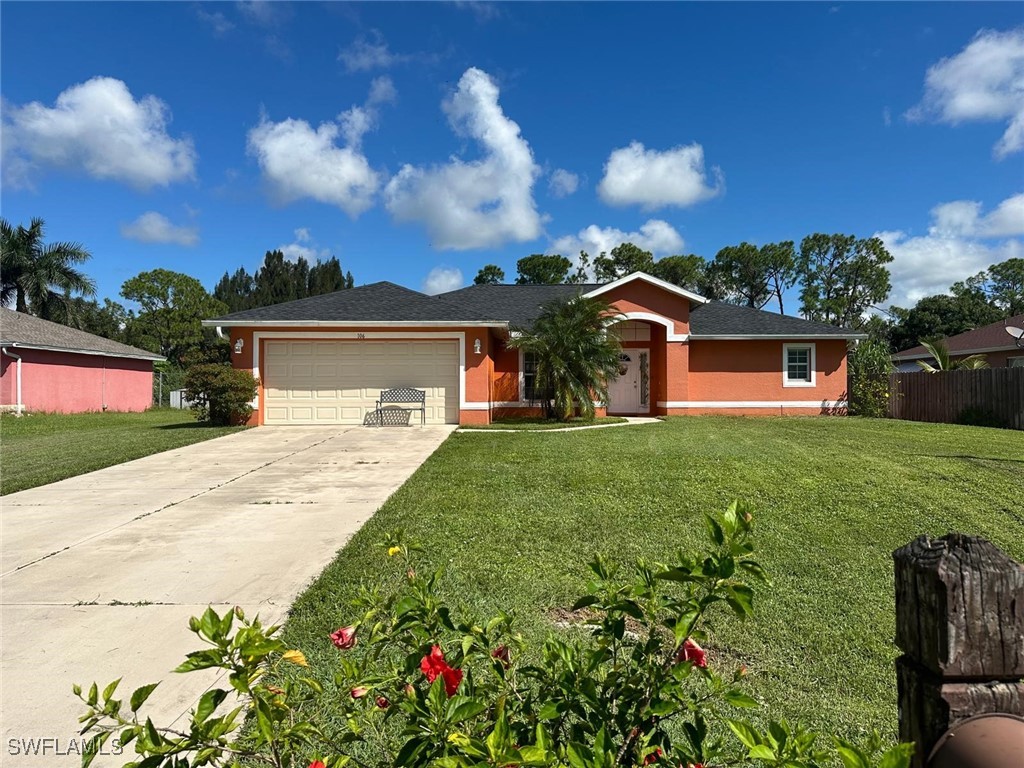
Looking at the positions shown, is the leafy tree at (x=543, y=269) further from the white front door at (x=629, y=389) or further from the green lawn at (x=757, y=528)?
the green lawn at (x=757, y=528)

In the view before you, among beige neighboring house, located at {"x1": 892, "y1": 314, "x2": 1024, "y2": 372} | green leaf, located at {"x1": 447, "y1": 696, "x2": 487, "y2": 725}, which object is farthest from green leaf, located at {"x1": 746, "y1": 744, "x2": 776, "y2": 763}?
beige neighboring house, located at {"x1": 892, "y1": 314, "x2": 1024, "y2": 372}

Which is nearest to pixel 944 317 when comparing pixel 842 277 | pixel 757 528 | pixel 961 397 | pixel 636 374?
pixel 842 277

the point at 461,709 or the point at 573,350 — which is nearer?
the point at 461,709

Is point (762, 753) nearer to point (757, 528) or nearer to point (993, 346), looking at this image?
point (757, 528)

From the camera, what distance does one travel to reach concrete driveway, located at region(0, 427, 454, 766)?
2.80 meters

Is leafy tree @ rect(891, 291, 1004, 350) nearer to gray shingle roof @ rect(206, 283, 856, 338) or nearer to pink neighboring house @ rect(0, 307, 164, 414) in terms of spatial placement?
gray shingle roof @ rect(206, 283, 856, 338)

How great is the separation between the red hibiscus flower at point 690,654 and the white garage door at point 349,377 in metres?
14.3

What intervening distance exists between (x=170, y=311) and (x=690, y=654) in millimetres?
55328

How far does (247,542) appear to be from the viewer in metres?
5.05

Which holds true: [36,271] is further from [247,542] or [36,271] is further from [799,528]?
[799,528]

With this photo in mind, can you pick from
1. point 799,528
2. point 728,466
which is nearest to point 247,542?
point 799,528

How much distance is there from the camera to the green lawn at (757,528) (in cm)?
307

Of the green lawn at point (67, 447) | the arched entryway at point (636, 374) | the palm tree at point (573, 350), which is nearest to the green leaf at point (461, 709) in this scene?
the green lawn at point (67, 447)

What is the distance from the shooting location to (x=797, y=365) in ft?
59.0
